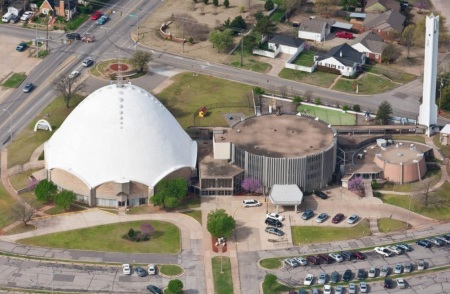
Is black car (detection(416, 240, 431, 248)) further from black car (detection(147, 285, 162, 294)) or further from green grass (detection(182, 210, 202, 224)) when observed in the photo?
black car (detection(147, 285, 162, 294))

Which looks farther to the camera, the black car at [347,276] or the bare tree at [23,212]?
the bare tree at [23,212]

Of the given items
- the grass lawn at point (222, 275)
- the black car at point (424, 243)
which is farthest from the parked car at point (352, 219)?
the grass lawn at point (222, 275)

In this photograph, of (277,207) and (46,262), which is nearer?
(46,262)

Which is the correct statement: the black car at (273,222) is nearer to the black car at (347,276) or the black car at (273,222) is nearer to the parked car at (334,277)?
the parked car at (334,277)

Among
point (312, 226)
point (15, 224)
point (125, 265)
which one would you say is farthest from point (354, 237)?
point (15, 224)

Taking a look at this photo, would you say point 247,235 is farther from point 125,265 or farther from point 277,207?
point 125,265

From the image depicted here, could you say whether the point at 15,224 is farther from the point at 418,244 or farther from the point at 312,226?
the point at 418,244
